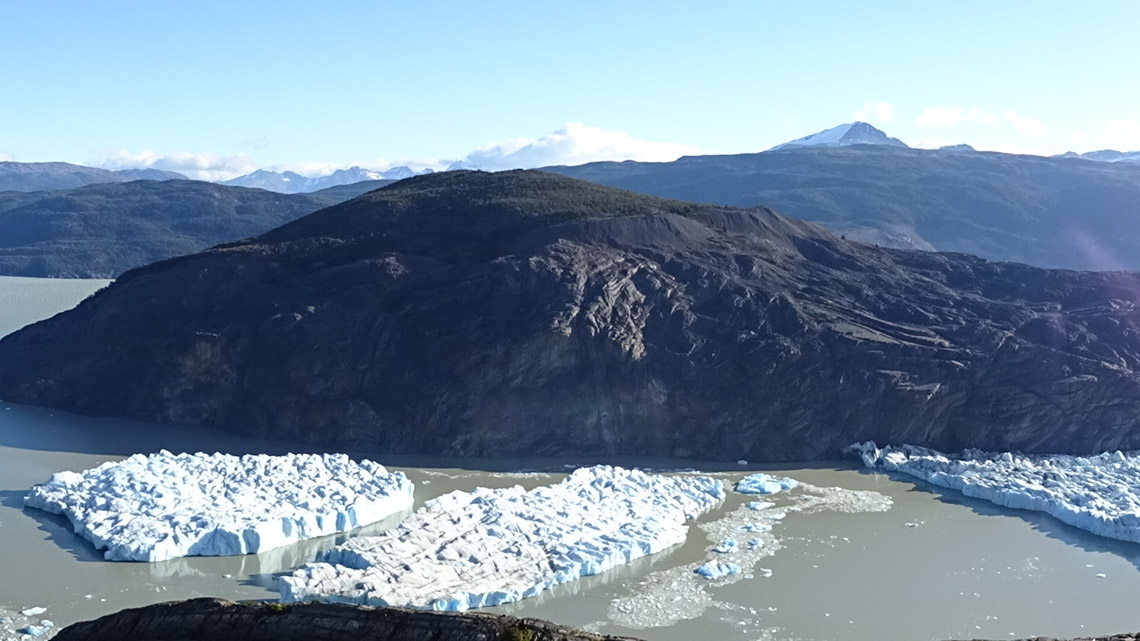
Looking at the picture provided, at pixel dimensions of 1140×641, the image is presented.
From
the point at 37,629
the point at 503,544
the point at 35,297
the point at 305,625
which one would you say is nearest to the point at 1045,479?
the point at 503,544

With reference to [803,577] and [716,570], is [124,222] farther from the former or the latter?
[803,577]

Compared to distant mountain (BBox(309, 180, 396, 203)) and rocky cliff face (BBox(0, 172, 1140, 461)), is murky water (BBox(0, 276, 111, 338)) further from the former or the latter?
distant mountain (BBox(309, 180, 396, 203))

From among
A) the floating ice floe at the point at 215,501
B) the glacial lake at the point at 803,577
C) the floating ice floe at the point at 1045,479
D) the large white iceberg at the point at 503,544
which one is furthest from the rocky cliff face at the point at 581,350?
the large white iceberg at the point at 503,544

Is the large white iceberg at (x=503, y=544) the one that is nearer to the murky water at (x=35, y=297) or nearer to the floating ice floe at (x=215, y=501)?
the floating ice floe at (x=215, y=501)

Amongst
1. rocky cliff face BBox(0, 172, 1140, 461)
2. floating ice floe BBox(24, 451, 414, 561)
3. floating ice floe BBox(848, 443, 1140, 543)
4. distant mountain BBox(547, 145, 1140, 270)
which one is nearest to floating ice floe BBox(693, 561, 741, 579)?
floating ice floe BBox(24, 451, 414, 561)

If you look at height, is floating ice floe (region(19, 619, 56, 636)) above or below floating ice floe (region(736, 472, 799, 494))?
above

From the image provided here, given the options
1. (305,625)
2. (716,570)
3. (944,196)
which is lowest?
(716,570)

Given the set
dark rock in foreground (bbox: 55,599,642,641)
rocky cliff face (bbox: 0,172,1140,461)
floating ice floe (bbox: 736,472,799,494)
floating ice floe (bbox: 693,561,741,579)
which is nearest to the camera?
dark rock in foreground (bbox: 55,599,642,641)
